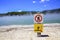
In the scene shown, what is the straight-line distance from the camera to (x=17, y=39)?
11.9 m

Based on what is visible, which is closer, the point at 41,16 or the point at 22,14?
the point at 41,16

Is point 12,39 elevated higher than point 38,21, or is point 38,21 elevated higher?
point 38,21

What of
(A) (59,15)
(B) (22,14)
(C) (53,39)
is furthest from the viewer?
(B) (22,14)

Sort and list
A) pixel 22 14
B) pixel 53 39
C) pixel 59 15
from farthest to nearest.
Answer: pixel 22 14
pixel 59 15
pixel 53 39

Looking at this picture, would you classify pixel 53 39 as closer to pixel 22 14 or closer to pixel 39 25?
pixel 39 25

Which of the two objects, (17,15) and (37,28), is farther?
(17,15)

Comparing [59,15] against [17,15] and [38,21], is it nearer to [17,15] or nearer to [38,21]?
[17,15]

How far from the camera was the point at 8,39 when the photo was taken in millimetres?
12102

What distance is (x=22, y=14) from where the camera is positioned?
4859cm

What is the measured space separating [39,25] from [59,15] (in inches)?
1137

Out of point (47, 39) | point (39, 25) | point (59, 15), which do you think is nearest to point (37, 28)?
point (39, 25)

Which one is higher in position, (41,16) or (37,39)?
(41,16)

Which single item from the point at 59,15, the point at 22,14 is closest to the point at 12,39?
the point at 59,15

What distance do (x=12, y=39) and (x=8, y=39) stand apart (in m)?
0.22
